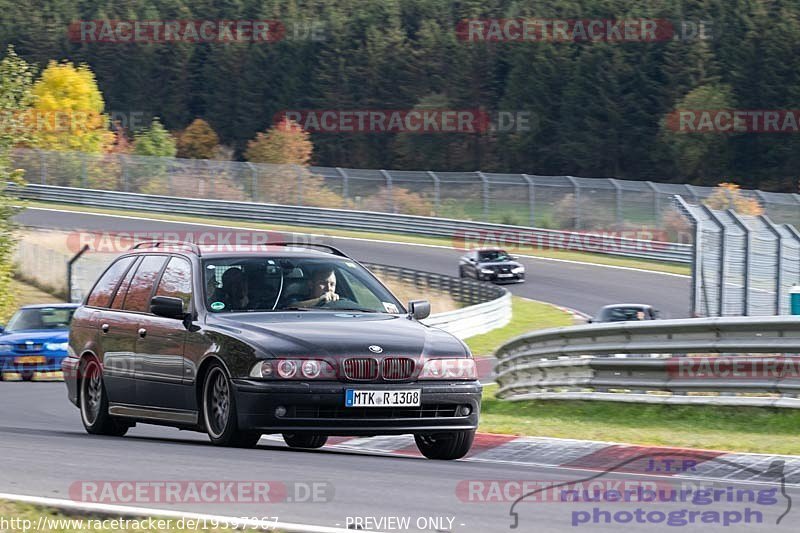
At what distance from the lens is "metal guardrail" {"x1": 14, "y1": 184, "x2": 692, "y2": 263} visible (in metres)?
48.6

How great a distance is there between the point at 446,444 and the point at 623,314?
18631 mm

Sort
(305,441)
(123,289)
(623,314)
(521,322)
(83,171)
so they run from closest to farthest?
(305,441)
(123,289)
(623,314)
(521,322)
(83,171)

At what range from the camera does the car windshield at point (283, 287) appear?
10.3m

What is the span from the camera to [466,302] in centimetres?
3966

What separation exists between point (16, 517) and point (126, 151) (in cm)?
9307

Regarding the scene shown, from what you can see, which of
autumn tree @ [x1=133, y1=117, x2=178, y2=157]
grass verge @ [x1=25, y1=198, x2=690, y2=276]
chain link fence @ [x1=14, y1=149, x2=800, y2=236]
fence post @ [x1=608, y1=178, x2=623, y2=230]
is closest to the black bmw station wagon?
grass verge @ [x1=25, y1=198, x2=690, y2=276]

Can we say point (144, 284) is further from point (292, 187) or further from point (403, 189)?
point (292, 187)

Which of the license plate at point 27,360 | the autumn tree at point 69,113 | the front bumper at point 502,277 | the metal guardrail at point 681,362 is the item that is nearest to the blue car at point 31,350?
the license plate at point 27,360

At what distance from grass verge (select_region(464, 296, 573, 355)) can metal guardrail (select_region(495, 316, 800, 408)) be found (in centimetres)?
1555

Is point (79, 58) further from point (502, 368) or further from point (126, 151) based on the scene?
point (502, 368)

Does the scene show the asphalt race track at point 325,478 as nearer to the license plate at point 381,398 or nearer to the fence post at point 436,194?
the license plate at point 381,398

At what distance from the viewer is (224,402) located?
9.62 metres

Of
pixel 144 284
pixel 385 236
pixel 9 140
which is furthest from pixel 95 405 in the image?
pixel 385 236

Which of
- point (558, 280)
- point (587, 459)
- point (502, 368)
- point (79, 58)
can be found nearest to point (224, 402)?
point (587, 459)
